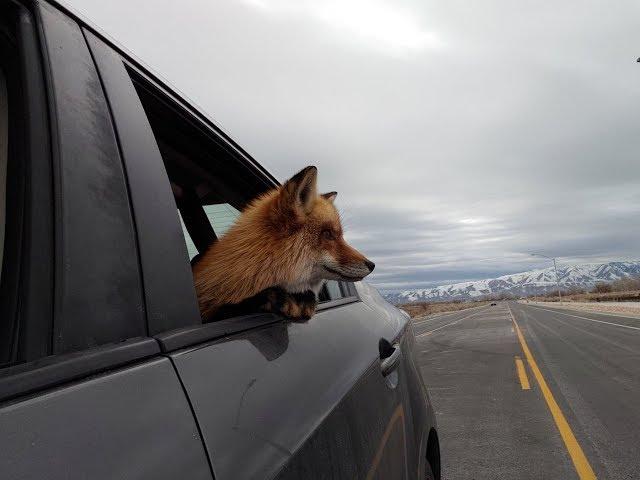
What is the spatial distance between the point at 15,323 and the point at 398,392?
6.06 ft

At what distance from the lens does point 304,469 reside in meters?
1.10

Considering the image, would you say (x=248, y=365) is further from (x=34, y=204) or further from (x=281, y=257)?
(x=281, y=257)

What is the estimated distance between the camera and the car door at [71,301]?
69cm

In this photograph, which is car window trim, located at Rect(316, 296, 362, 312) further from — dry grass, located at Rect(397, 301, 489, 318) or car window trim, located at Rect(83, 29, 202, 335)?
dry grass, located at Rect(397, 301, 489, 318)

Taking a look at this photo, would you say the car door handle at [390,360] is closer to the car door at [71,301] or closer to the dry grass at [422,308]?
the car door at [71,301]

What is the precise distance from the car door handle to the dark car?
64cm

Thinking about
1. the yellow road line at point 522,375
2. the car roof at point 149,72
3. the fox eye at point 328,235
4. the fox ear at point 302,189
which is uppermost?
the car roof at point 149,72

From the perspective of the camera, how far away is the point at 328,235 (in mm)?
2262

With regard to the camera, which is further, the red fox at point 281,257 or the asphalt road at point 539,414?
the asphalt road at point 539,414

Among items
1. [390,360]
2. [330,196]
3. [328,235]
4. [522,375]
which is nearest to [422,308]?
[522,375]

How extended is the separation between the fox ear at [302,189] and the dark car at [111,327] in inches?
25.4

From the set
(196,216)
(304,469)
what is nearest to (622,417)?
(196,216)

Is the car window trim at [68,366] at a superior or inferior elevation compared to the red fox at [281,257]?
inferior

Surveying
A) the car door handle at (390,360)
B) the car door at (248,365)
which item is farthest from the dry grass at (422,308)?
the car door at (248,365)
